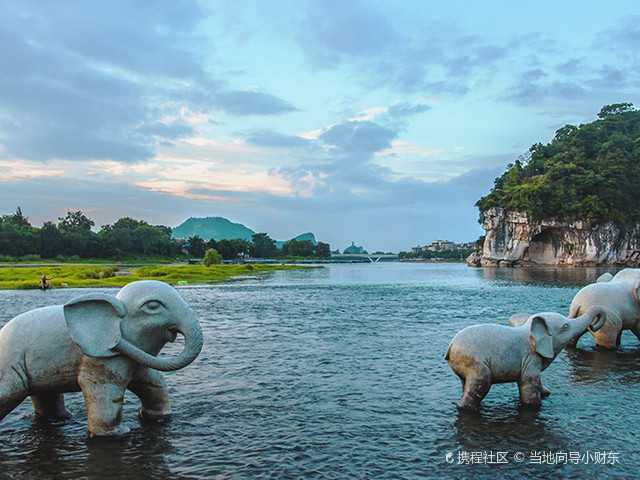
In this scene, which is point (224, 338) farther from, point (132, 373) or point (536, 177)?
point (536, 177)

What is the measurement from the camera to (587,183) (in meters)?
119

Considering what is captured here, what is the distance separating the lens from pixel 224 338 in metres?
20.4

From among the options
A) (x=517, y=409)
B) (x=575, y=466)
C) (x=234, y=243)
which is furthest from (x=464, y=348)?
(x=234, y=243)

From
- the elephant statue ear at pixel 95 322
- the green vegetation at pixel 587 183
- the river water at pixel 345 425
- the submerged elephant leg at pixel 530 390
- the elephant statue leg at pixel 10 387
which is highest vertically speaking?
the green vegetation at pixel 587 183

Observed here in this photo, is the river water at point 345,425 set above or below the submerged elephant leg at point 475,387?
below

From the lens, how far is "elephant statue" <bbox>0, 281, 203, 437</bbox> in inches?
324

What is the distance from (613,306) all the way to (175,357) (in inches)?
494

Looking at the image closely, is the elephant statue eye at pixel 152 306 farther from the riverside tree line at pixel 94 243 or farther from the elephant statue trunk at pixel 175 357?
the riverside tree line at pixel 94 243

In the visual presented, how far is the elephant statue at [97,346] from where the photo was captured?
824 centimetres

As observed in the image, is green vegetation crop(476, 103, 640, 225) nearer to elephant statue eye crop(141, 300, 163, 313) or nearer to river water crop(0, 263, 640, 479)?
river water crop(0, 263, 640, 479)

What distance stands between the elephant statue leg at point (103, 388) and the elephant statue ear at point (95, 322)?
0.29 m

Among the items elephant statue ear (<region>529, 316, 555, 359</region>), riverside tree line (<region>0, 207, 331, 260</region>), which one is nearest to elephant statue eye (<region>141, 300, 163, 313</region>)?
elephant statue ear (<region>529, 316, 555, 359</region>)

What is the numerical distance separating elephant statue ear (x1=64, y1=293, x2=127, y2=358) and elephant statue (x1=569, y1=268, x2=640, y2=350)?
12.6 m

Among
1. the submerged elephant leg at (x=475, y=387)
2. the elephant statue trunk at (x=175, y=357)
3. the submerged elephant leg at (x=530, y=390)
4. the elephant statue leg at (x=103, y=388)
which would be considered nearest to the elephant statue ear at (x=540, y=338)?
the submerged elephant leg at (x=530, y=390)
